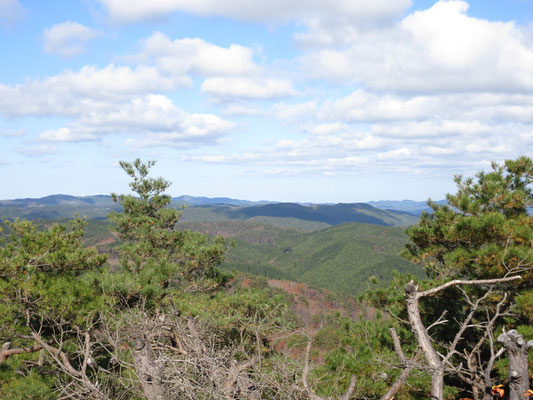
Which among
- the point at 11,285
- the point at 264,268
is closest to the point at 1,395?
the point at 11,285

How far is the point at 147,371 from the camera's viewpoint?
13.8 ft

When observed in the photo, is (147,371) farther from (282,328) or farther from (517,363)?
(517,363)

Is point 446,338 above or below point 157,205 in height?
below

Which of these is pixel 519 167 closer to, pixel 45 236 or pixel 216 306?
pixel 216 306

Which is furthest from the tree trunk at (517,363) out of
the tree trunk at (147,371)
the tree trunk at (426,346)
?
the tree trunk at (147,371)

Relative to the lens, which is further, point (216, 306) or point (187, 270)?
point (187, 270)

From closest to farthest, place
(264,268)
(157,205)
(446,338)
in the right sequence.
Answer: (446,338) → (157,205) → (264,268)

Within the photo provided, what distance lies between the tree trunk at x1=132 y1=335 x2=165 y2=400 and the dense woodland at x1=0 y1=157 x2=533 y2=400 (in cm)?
2

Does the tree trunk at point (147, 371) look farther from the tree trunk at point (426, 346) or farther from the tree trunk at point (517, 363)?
the tree trunk at point (517, 363)

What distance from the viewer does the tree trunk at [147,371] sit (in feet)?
13.6

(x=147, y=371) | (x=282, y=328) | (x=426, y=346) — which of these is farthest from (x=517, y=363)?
(x=147, y=371)

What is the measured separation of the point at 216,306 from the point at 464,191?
821 cm

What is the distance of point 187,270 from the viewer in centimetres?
1324

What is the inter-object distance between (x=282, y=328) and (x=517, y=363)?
2.88 metres
